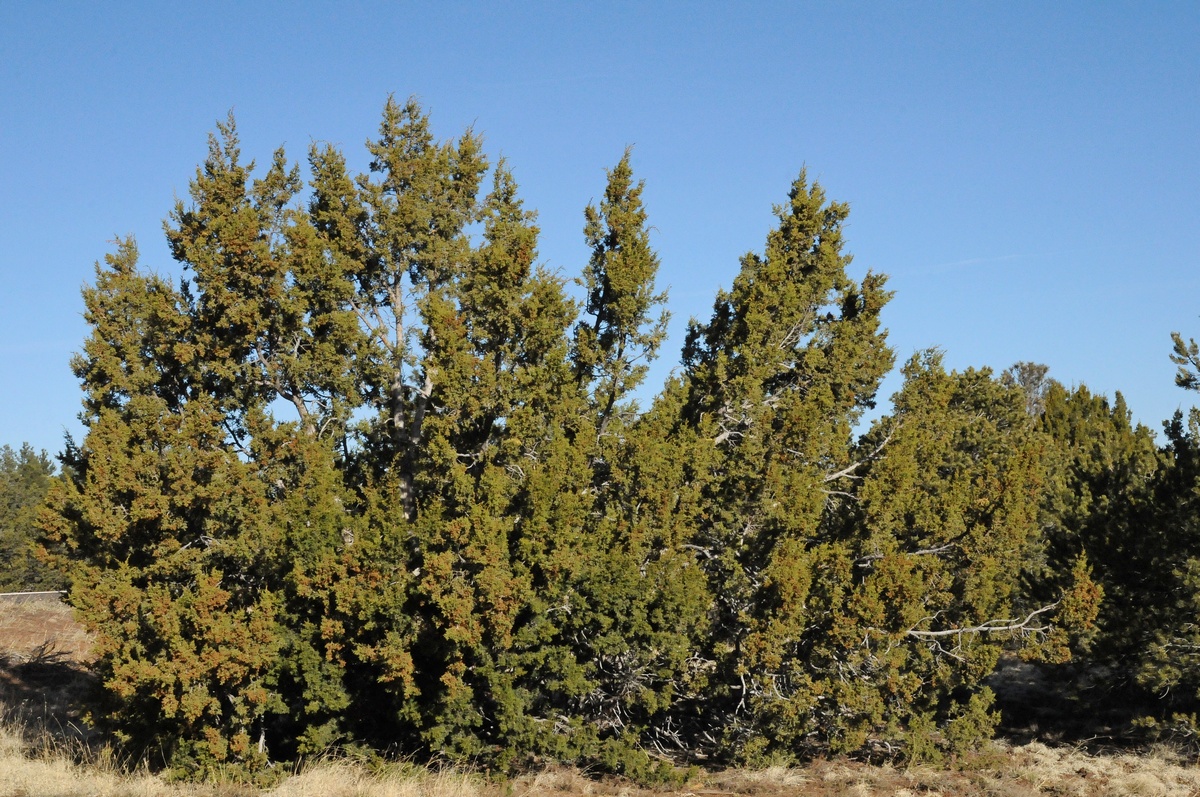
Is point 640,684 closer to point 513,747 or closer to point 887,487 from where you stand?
point 513,747

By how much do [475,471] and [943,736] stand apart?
10.7m

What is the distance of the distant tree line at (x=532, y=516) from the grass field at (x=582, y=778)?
62 cm

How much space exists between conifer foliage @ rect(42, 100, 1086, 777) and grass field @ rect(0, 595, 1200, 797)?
0.64 meters

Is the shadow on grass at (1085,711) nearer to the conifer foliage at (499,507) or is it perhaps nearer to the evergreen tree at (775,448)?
the conifer foliage at (499,507)

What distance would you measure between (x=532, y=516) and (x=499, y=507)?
0.58 metres

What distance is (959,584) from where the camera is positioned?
20.8 meters

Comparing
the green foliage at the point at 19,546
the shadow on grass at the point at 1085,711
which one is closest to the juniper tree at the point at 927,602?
the shadow on grass at the point at 1085,711

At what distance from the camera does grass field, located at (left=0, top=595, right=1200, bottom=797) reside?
15.0 m

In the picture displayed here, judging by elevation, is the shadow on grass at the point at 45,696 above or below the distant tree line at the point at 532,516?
below

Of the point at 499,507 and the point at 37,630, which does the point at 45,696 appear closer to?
the point at 37,630

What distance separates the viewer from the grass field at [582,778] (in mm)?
14953

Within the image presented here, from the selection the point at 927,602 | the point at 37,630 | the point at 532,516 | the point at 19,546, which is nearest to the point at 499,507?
the point at 532,516

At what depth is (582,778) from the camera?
18688 mm

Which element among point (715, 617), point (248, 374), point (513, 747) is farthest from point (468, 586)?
point (248, 374)
